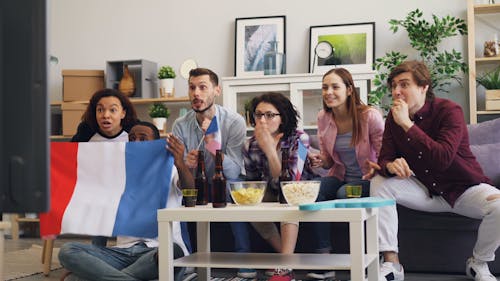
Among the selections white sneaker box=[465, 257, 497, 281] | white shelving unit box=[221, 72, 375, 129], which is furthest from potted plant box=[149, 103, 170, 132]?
white sneaker box=[465, 257, 497, 281]

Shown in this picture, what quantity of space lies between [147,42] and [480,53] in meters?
2.88

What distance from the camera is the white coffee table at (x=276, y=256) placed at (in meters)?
2.20

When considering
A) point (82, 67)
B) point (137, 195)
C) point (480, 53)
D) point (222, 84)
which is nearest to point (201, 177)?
point (137, 195)

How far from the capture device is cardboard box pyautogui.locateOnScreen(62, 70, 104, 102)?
568 centimetres

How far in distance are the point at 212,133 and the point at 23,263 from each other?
1612 mm

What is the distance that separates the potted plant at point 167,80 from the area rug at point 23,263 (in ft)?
5.44

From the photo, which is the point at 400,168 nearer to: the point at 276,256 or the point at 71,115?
A: the point at 276,256

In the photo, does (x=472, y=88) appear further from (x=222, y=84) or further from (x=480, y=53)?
(x=222, y=84)

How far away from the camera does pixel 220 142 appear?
3.33 meters

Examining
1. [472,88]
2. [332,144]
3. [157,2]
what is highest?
[157,2]

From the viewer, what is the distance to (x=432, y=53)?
4922 millimetres

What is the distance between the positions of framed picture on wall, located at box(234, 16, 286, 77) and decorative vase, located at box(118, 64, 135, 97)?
911mm

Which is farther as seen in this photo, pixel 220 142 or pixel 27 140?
pixel 220 142

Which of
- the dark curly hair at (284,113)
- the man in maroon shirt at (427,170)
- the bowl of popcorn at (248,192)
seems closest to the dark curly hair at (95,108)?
the dark curly hair at (284,113)
